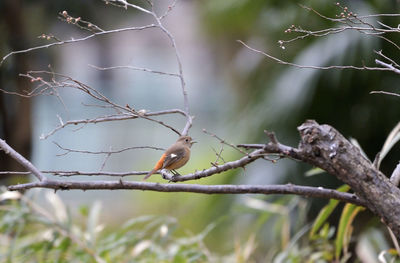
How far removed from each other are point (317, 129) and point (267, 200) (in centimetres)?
384

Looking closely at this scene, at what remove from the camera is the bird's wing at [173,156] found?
2.27 meters

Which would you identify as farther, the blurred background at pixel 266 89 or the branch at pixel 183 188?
the blurred background at pixel 266 89

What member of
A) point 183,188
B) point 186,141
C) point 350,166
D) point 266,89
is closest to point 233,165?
point 183,188

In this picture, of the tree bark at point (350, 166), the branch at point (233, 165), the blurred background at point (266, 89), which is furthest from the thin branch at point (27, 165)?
the blurred background at point (266, 89)

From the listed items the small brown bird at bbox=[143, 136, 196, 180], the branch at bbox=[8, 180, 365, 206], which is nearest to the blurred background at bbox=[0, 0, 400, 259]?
the small brown bird at bbox=[143, 136, 196, 180]

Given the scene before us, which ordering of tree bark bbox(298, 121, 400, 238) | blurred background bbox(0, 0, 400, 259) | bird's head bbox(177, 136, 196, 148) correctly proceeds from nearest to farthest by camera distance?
tree bark bbox(298, 121, 400, 238) < bird's head bbox(177, 136, 196, 148) < blurred background bbox(0, 0, 400, 259)

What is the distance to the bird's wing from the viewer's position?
2271 millimetres

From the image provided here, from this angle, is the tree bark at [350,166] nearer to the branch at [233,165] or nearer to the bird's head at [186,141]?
the branch at [233,165]

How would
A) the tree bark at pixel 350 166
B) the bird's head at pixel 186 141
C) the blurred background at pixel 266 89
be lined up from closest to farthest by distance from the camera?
the tree bark at pixel 350 166
the bird's head at pixel 186 141
the blurred background at pixel 266 89

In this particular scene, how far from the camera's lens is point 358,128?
5293mm

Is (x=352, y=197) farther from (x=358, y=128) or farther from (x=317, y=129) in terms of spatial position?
(x=358, y=128)

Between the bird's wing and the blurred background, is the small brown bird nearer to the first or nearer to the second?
the bird's wing

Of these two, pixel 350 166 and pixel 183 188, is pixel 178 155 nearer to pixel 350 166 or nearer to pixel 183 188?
pixel 183 188

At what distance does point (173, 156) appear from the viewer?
2270 millimetres
